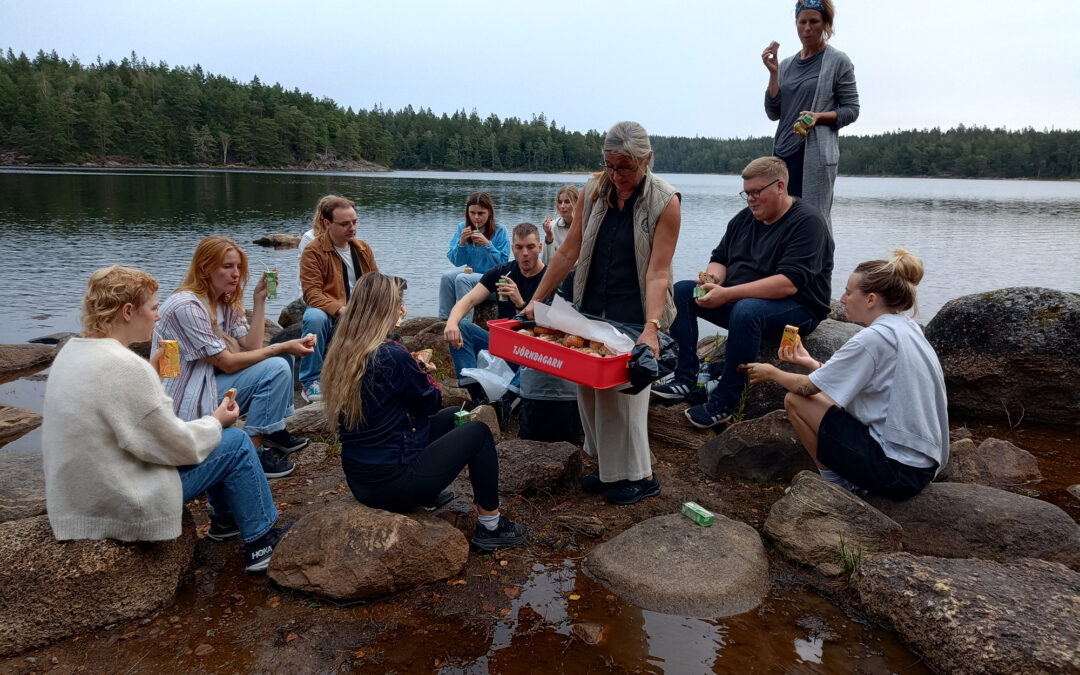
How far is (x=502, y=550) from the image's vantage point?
13.8 feet

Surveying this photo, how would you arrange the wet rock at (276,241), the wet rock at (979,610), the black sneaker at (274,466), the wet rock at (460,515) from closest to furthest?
the wet rock at (979,610) → the wet rock at (460,515) → the black sneaker at (274,466) → the wet rock at (276,241)

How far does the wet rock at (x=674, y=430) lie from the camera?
591 cm

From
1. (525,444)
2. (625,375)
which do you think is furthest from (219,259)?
(625,375)

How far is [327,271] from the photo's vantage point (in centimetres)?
724

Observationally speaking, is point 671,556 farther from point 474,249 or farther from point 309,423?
point 474,249

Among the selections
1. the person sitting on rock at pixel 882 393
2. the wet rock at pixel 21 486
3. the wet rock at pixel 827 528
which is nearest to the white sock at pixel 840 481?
the person sitting on rock at pixel 882 393

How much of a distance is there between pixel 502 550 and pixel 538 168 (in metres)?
114

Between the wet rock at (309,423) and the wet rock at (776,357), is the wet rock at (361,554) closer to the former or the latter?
the wet rock at (309,423)

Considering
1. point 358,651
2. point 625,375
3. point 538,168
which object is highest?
point 538,168

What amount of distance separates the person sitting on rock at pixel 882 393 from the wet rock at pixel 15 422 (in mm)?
7047

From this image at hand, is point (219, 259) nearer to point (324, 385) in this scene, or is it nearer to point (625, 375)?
point (324, 385)

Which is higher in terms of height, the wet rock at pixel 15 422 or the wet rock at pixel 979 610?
the wet rock at pixel 979 610

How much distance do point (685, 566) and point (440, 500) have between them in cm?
166

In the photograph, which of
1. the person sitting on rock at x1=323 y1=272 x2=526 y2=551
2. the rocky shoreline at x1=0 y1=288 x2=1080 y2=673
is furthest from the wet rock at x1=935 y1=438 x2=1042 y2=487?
the person sitting on rock at x1=323 y1=272 x2=526 y2=551
